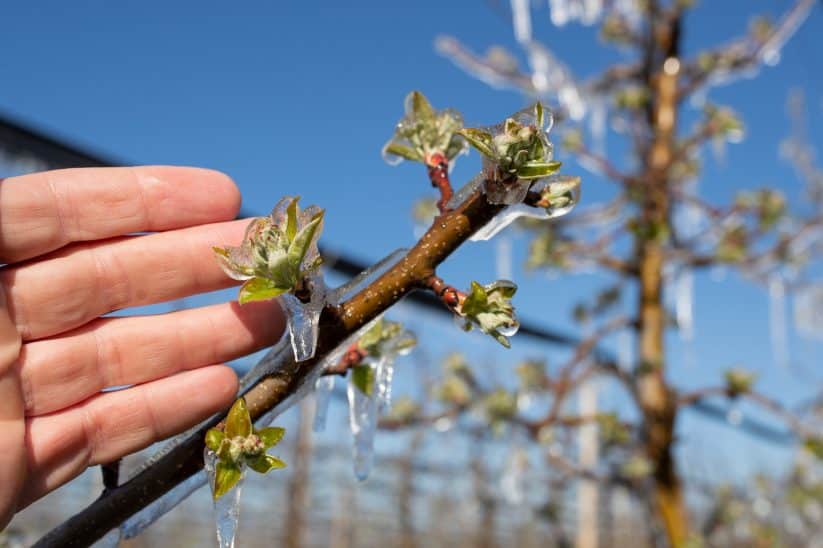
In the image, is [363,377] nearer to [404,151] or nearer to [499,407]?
[404,151]

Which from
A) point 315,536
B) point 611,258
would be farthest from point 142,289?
point 315,536

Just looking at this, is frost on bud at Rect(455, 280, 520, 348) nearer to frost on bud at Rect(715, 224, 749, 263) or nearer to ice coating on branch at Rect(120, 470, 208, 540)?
ice coating on branch at Rect(120, 470, 208, 540)

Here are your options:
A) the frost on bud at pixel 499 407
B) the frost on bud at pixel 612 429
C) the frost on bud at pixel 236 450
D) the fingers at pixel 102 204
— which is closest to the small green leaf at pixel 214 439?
the frost on bud at pixel 236 450

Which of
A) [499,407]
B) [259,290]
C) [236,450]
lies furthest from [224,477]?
[499,407]

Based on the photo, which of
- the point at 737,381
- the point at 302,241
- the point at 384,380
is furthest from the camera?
the point at 737,381

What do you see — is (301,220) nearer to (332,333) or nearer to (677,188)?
(332,333)

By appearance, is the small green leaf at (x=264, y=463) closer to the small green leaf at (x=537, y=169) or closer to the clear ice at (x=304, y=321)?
the clear ice at (x=304, y=321)
